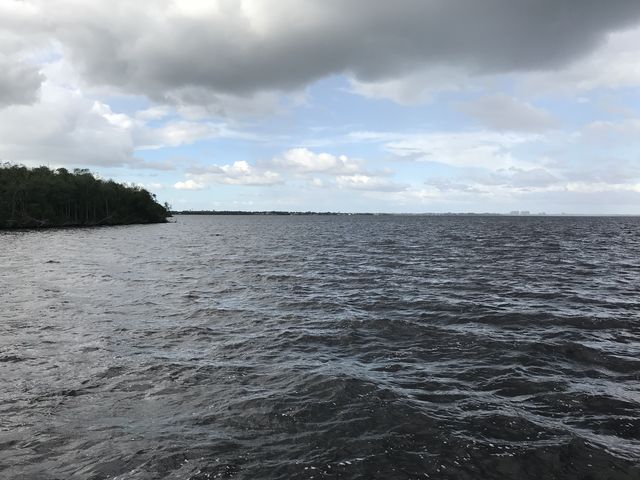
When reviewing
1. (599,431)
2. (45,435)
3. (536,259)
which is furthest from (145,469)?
(536,259)

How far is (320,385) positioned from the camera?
1129 centimetres

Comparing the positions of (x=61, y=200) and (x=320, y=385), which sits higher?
(x=61, y=200)

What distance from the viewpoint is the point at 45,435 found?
852 centimetres

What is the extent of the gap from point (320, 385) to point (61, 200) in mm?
143630

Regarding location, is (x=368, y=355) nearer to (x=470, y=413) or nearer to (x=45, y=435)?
(x=470, y=413)

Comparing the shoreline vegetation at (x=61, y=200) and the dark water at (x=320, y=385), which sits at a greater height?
the shoreline vegetation at (x=61, y=200)

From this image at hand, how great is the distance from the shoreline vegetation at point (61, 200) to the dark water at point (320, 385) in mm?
108918

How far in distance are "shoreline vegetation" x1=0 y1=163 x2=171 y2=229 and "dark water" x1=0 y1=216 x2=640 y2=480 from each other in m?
109

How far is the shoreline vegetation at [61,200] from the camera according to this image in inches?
4441

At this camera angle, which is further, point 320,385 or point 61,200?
point 61,200

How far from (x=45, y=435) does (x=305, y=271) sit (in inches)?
1061

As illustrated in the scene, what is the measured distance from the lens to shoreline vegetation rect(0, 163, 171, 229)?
113 metres

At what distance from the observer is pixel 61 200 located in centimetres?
12975

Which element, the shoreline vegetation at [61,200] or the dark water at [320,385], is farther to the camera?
the shoreline vegetation at [61,200]
